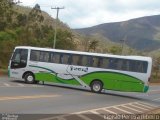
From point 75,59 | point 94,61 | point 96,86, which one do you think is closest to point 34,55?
point 75,59

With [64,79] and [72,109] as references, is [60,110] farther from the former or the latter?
[64,79]

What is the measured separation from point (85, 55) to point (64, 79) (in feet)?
7.46

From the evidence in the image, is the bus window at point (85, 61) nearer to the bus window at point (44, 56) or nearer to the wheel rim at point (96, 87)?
the wheel rim at point (96, 87)

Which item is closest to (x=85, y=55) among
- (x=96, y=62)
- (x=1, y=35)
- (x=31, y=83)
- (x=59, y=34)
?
(x=96, y=62)

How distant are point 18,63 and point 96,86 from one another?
5.96 metres

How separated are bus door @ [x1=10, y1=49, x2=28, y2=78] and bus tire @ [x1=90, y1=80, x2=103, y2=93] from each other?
204 inches

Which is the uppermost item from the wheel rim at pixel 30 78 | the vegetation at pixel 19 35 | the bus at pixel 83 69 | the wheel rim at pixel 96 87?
the vegetation at pixel 19 35

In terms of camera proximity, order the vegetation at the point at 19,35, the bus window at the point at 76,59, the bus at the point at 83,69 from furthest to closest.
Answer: the vegetation at the point at 19,35 < the bus window at the point at 76,59 < the bus at the point at 83,69

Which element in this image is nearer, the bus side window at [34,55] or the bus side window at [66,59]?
the bus side window at [66,59]

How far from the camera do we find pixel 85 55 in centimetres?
3203

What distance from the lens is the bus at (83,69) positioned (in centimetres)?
3097

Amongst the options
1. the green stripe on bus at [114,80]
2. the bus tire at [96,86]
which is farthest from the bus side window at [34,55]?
the bus tire at [96,86]

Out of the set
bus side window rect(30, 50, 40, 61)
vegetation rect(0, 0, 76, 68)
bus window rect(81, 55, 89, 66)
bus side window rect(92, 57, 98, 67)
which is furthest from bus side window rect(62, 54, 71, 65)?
vegetation rect(0, 0, 76, 68)

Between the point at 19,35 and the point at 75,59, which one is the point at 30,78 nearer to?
the point at 75,59
